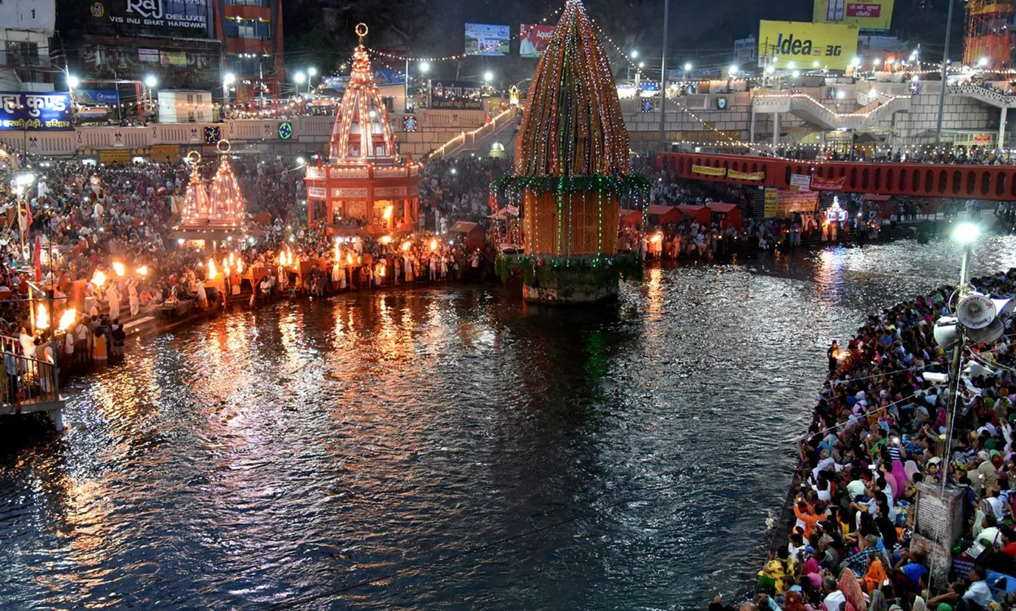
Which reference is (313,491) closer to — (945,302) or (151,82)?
(945,302)

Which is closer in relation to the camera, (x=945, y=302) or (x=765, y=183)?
(x=945, y=302)

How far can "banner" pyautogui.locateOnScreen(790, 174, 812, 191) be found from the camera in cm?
3659

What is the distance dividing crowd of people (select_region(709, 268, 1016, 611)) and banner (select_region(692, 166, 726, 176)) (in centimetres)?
2758

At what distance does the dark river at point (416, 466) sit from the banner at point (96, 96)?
32.7 meters

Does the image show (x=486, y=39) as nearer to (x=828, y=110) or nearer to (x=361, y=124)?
(x=828, y=110)

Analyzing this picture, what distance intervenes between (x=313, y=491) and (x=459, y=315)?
1214cm

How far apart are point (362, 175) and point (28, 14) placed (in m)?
24.5

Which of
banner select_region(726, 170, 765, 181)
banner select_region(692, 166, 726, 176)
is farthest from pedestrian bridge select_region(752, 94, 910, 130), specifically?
banner select_region(726, 170, 765, 181)

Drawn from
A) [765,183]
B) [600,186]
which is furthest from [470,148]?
[600,186]

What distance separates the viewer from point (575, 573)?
1092cm

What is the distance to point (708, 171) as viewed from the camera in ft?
A: 141

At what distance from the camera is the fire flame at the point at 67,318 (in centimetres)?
1937

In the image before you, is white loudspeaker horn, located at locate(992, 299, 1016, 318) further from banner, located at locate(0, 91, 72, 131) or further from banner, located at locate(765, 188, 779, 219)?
banner, located at locate(0, 91, 72, 131)

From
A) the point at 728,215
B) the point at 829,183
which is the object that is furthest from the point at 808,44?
the point at 829,183
